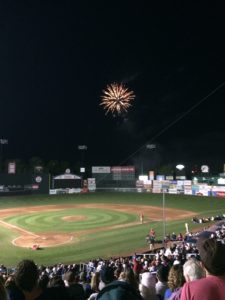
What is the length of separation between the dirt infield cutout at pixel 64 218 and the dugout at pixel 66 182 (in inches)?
628

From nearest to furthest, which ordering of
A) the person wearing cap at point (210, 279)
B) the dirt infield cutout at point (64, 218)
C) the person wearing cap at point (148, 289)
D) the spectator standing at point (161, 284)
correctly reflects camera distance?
the person wearing cap at point (210, 279)
the person wearing cap at point (148, 289)
the spectator standing at point (161, 284)
the dirt infield cutout at point (64, 218)

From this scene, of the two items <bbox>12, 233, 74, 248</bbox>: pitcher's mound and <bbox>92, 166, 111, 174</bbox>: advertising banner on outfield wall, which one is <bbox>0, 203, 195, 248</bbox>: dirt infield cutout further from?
<bbox>92, 166, 111, 174</bbox>: advertising banner on outfield wall

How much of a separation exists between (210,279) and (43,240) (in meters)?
31.0

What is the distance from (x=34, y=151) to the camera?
4734 inches

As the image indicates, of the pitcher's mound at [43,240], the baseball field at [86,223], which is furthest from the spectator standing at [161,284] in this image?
the pitcher's mound at [43,240]

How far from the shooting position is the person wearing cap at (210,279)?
9.56ft

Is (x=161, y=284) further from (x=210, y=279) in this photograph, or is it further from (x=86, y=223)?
(x=86, y=223)

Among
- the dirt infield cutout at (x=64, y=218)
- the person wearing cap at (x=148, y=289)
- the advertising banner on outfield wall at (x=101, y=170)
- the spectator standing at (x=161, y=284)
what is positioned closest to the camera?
the person wearing cap at (x=148, y=289)

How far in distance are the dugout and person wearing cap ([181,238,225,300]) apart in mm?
68179

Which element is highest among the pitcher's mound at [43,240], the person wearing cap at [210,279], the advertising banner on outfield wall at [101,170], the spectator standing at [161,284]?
the advertising banner on outfield wall at [101,170]

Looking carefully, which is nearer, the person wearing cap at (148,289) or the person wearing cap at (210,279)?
the person wearing cap at (210,279)

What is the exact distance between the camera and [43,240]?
32.3 meters

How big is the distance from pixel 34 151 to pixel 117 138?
28616 millimetres

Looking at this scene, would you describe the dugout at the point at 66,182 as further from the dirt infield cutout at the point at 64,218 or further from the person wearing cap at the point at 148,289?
the person wearing cap at the point at 148,289
